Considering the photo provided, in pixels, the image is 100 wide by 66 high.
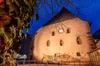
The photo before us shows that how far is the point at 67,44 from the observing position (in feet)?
68.5

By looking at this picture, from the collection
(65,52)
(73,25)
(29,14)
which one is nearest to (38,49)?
(65,52)

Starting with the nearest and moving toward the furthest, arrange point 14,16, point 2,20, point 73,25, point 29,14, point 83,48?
point 2,20
point 14,16
point 29,14
point 83,48
point 73,25

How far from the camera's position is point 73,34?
69.4ft

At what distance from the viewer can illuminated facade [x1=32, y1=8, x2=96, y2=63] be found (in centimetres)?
2022

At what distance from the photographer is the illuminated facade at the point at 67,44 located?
2022 cm

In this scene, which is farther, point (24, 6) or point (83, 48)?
point (83, 48)

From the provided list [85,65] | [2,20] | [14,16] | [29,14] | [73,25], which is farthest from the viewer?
[73,25]

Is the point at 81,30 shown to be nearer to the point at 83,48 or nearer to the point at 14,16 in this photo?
the point at 83,48

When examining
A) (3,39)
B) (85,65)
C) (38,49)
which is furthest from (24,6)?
(38,49)

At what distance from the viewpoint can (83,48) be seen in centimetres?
2030

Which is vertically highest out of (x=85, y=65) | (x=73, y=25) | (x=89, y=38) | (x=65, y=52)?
(x=73, y=25)

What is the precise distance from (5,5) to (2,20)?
0.35 feet

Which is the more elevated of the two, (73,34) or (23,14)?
(73,34)

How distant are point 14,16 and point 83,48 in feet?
64.9
